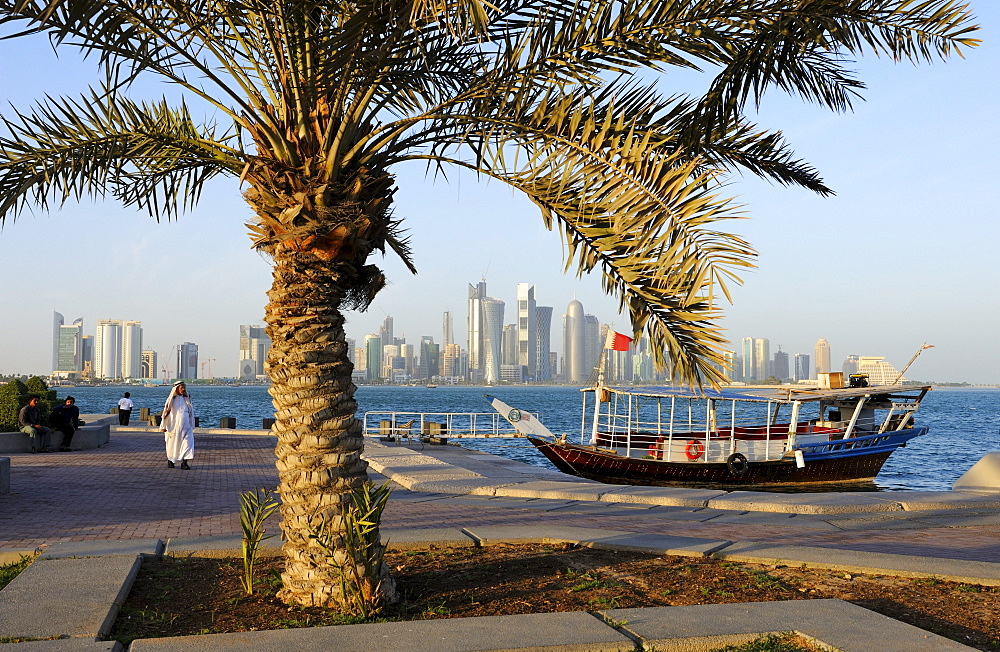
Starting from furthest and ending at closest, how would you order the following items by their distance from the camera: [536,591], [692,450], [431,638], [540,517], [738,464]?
[692,450], [738,464], [540,517], [536,591], [431,638]

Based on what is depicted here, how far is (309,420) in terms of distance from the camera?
17.8ft

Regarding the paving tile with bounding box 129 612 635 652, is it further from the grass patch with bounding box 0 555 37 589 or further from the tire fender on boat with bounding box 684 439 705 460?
the tire fender on boat with bounding box 684 439 705 460

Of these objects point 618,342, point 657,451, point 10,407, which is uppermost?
point 618,342

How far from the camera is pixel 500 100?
6.52 m

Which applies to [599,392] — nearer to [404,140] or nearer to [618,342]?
[618,342]

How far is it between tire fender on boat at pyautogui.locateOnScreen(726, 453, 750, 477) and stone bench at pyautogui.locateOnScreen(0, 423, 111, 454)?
49.4 ft

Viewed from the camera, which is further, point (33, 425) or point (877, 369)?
point (877, 369)

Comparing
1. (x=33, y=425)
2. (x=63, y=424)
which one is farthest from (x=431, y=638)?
(x=63, y=424)

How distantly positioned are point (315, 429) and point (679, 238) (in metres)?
2.68

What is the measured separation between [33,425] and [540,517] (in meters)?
12.8

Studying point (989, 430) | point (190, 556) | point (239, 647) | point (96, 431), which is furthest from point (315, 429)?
point (989, 430)

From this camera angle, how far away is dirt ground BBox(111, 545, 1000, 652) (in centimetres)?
518

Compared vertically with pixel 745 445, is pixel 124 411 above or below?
above

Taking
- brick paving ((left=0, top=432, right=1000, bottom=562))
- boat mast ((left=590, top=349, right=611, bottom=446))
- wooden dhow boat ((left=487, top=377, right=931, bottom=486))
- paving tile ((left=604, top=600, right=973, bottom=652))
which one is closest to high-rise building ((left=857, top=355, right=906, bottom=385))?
wooden dhow boat ((left=487, top=377, right=931, bottom=486))
